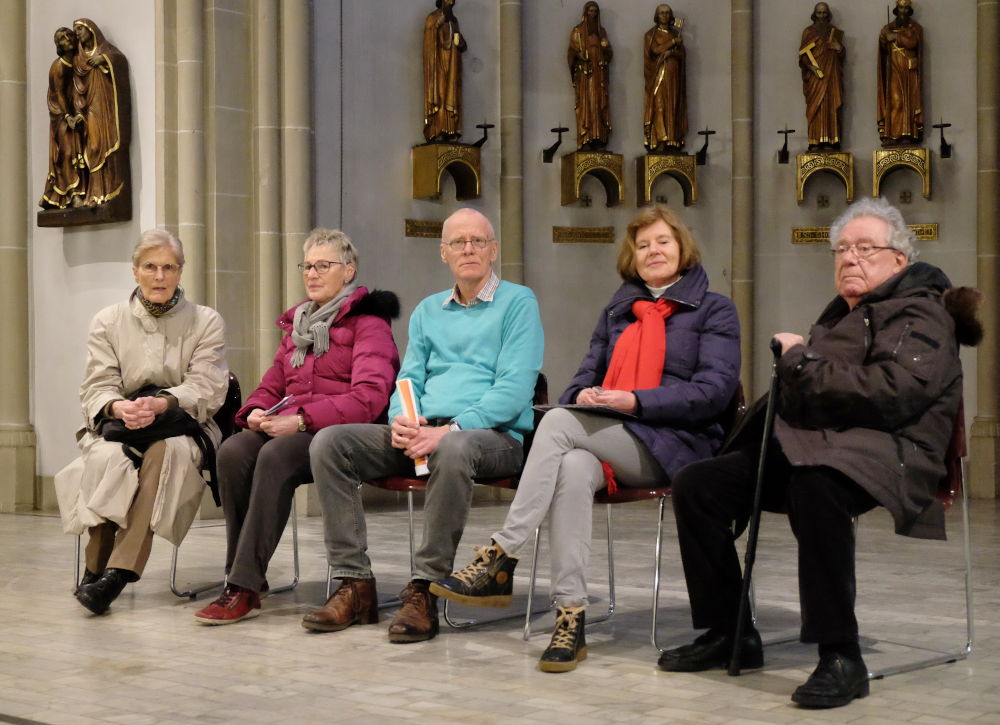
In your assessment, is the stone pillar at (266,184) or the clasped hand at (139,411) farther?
the stone pillar at (266,184)

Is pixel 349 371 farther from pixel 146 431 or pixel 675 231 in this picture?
pixel 675 231

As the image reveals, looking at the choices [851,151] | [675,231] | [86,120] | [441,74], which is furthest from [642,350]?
[851,151]

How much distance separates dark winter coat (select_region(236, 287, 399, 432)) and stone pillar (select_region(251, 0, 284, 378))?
2.93 m

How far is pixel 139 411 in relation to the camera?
4.94 metres

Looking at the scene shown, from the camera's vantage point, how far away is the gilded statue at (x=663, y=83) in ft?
30.8

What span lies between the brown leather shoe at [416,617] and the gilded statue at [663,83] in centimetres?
558

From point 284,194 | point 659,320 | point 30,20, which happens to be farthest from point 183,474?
point 30,20

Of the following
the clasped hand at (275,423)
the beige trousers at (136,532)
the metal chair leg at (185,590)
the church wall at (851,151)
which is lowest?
the metal chair leg at (185,590)

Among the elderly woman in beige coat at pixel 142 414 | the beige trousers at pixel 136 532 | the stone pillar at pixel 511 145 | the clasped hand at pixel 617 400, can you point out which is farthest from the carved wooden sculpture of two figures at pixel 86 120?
the clasped hand at pixel 617 400

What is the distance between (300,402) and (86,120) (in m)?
3.92

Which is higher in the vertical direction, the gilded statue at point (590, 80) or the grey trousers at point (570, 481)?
the gilded statue at point (590, 80)

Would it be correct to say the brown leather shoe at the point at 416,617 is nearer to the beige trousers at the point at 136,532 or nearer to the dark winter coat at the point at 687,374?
the dark winter coat at the point at 687,374

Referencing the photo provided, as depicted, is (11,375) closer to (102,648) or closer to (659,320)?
(102,648)

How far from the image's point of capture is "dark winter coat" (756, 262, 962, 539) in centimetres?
360
